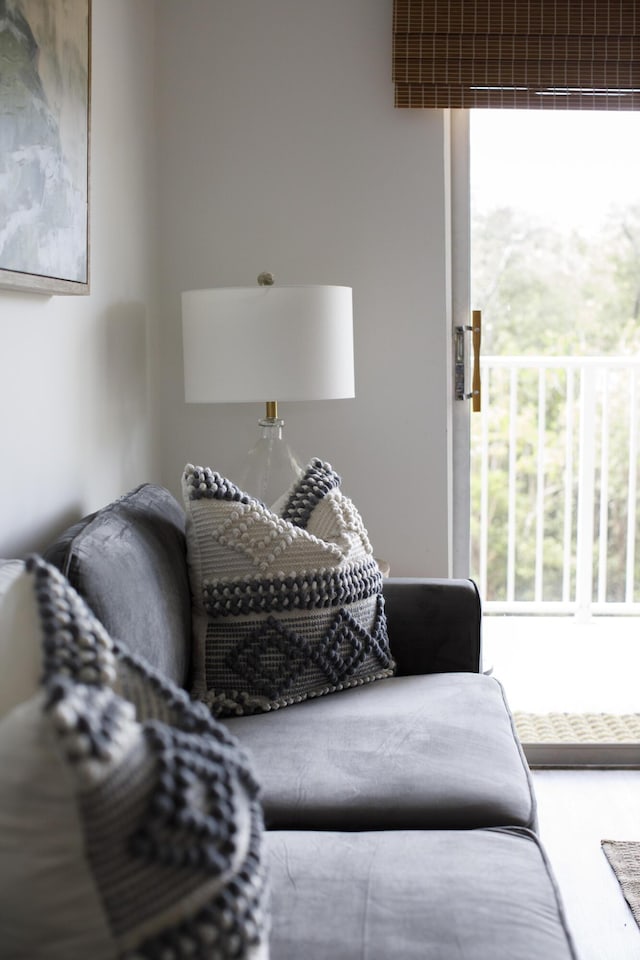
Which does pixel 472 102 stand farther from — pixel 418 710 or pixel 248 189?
pixel 418 710

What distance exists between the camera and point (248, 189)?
10.0 ft

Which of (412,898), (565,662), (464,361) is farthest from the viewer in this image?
(565,662)

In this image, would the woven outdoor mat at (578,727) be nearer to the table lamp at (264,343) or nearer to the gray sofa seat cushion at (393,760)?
the gray sofa seat cushion at (393,760)

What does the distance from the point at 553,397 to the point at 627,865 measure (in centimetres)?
248

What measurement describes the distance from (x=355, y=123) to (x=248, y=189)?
36cm

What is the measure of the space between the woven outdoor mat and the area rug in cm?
49

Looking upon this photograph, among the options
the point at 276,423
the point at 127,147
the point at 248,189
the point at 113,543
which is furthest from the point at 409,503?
the point at 113,543

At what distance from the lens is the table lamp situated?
250 centimetres

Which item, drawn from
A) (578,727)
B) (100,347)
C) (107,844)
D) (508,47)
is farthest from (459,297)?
(107,844)

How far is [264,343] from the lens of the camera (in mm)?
2500

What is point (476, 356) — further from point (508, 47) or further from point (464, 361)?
point (508, 47)

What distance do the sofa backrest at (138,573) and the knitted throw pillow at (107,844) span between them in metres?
0.72

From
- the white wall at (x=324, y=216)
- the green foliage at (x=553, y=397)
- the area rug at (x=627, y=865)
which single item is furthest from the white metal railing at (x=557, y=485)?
the area rug at (x=627, y=865)

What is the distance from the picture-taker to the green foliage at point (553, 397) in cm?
436
